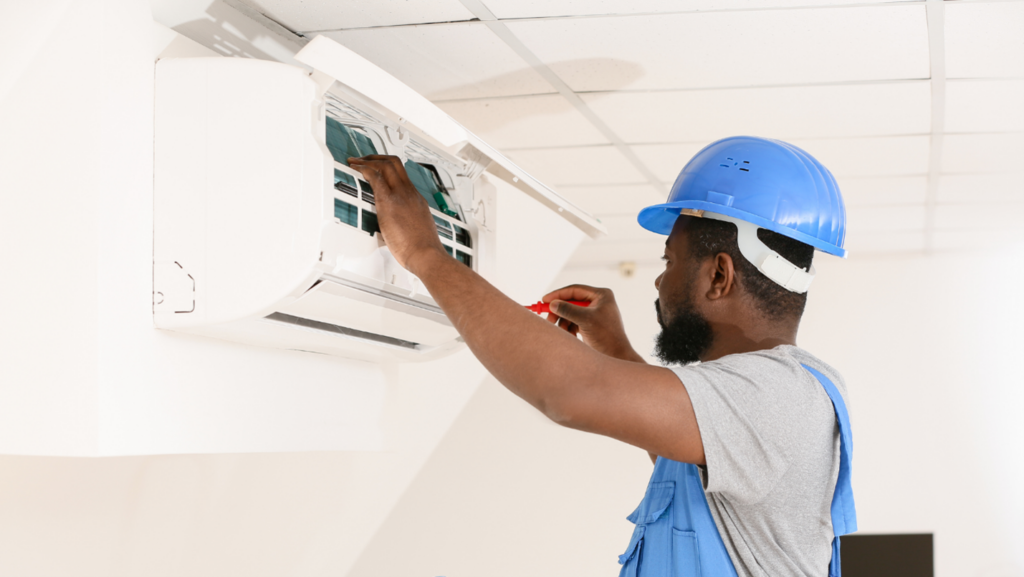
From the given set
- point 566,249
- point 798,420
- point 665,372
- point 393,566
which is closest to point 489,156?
point 665,372

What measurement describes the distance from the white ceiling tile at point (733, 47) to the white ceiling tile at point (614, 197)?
3.05 ft

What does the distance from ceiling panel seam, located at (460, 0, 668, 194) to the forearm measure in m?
0.53

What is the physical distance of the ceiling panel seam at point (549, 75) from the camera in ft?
4.40

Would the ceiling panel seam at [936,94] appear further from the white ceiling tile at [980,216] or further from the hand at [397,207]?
the hand at [397,207]

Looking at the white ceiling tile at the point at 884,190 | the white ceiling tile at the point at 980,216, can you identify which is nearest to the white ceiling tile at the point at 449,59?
the white ceiling tile at the point at 884,190

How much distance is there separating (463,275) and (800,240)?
0.47 meters

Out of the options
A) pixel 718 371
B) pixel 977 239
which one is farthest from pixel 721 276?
pixel 977 239

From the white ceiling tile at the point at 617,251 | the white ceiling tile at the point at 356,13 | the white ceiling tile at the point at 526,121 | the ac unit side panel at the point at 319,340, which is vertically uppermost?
the white ceiling tile at the point at 356,13

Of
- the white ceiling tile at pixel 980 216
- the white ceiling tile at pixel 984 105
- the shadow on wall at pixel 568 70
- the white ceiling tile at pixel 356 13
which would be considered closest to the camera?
the white ceiling tile at pixel 356 13

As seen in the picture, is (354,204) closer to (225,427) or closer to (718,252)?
(225,427)

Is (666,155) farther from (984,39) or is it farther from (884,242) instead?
(884,242)

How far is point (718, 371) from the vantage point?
3.21 ft

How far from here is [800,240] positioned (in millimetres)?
1123

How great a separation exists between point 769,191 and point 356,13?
0.71m
